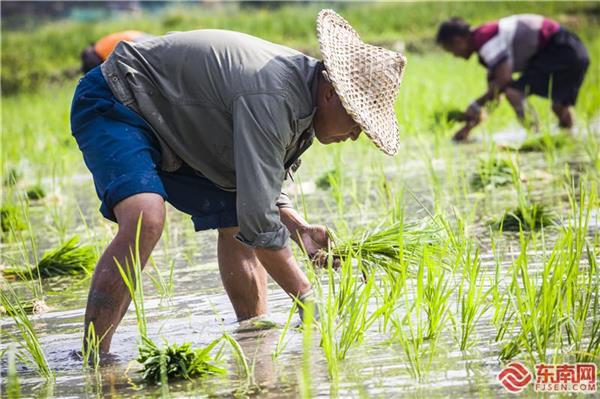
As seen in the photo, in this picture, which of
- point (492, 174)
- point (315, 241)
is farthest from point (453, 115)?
point (315, 241)

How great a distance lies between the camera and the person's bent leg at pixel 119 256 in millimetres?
2770

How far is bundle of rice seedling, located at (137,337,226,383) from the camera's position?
8.32ft

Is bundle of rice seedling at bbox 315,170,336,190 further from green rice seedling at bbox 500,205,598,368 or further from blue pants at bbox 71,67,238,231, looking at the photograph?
green rice seedling at bbox 500,205,598,368

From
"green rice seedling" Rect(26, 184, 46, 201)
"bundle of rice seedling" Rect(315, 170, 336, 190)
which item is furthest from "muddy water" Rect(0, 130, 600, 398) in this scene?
"green rice seedling" Rect(26, 184, 46, 201)

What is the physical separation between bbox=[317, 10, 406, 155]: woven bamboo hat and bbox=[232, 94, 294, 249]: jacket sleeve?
0.16 m

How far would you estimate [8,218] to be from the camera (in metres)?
4.93

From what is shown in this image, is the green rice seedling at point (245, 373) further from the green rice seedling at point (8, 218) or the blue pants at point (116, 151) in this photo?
the green rice seedling at point (8, 218)

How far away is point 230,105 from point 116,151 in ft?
1.11

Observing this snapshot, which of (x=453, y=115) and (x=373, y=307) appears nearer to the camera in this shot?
(x=373, y=307)

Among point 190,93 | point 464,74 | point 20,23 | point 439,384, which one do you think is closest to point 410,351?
point 439,384

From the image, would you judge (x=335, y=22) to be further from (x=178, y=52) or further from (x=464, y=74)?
(x=464, y=74)

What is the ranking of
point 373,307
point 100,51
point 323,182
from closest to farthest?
point 373,307
point 323,182
point 100,51

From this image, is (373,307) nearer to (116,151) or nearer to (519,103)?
(116,151)

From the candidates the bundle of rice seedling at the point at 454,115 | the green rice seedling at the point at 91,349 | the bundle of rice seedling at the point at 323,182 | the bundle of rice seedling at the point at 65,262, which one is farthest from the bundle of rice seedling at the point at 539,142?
the green rice seedling at the point at 91,349
